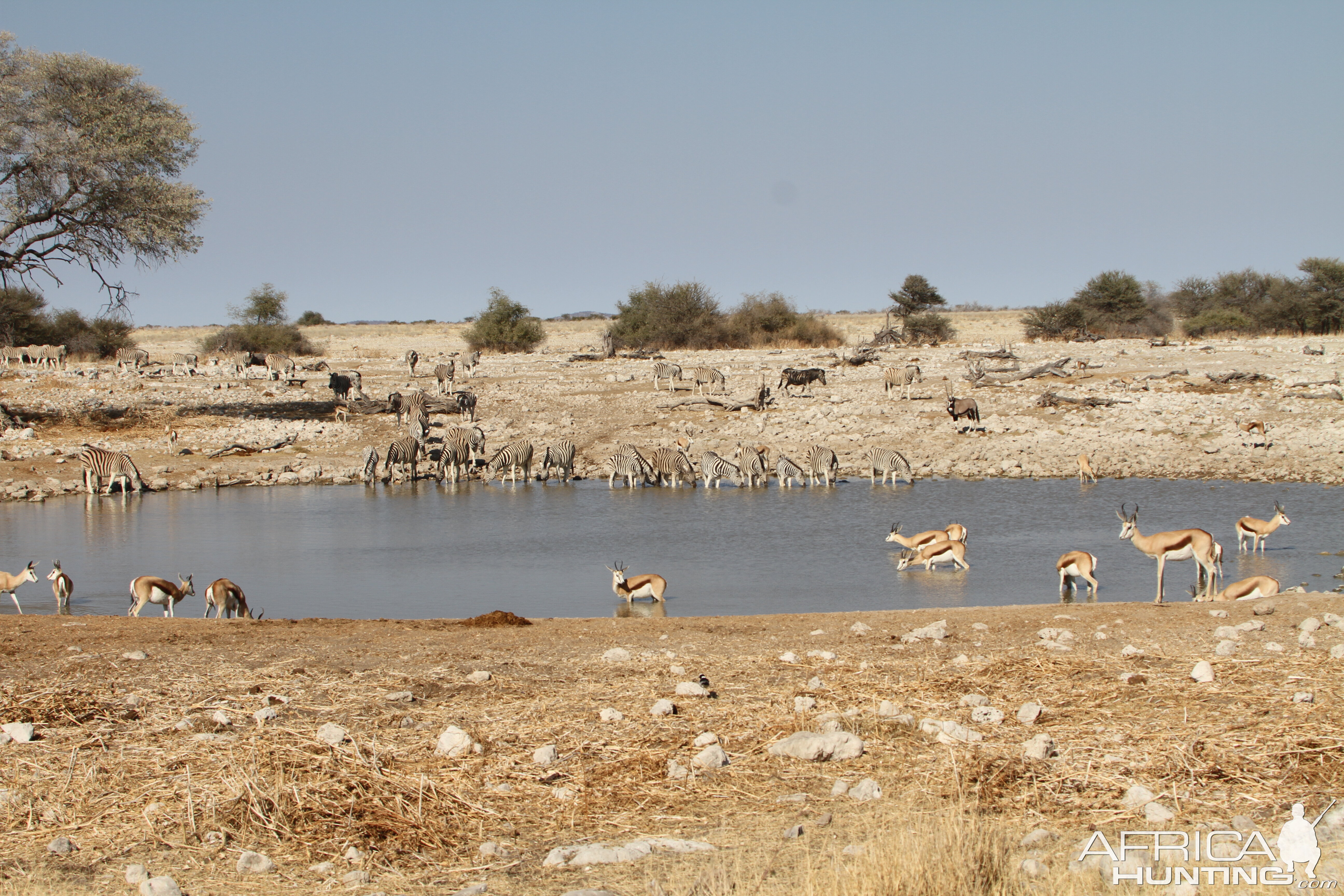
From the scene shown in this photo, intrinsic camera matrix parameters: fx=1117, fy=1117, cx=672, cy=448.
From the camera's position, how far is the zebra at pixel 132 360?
38.3 m

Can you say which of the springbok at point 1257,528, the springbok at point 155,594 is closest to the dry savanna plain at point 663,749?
the springbok at point 155,594

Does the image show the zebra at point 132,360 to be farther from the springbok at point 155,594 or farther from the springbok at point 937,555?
the springbok at point 937,555

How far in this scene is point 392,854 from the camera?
4.52 m

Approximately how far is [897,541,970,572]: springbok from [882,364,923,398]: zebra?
15563 mm

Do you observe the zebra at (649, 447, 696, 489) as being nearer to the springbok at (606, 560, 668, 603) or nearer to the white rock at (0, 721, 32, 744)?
the springbok at (606, 560, 668, 603)

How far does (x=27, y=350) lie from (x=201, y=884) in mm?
42322

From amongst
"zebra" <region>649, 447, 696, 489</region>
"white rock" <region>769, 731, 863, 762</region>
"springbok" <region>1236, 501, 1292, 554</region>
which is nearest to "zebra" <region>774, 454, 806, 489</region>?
"zebra" <region>649, 447, 696, 489</region>

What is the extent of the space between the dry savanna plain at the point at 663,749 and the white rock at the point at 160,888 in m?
0.01

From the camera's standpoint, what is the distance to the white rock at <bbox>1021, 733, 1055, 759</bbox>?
5.26 meters

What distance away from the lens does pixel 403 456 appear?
25922mm

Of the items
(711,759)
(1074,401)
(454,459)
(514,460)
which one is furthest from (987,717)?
(1074,401)

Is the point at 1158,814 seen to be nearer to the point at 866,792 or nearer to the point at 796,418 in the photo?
the point at 866,792

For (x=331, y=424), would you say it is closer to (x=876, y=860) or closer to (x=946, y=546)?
(x=946, y=546)

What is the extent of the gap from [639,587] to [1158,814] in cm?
815
